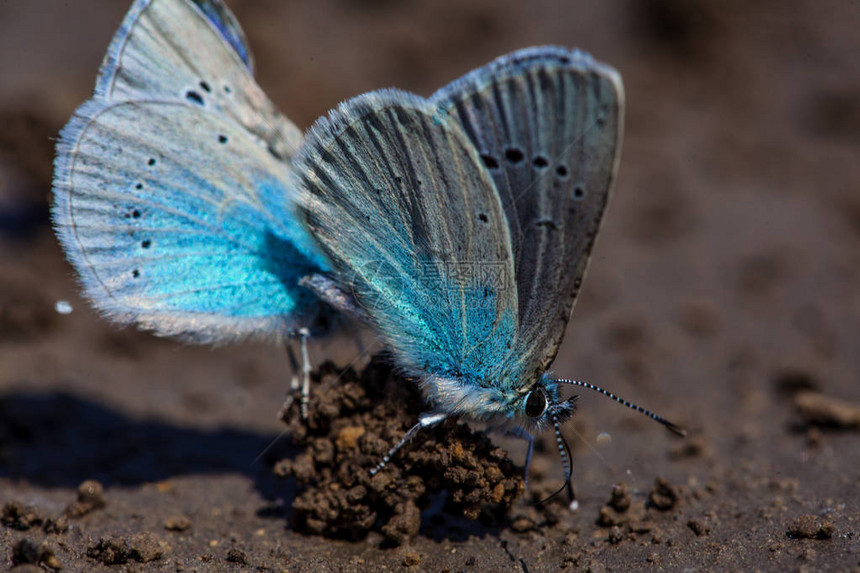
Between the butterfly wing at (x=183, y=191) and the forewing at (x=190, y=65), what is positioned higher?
the forewing at (x=190, y=65)

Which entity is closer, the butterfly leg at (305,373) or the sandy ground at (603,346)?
the sandy ground at (603,346)

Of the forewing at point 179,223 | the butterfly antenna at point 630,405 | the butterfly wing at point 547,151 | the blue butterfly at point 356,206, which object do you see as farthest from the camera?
the forewing at point 179,223

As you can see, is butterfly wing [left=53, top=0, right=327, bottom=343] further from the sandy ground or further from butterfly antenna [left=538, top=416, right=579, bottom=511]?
butterfly antenna [left=538, top=416, right=579, bottom=511]

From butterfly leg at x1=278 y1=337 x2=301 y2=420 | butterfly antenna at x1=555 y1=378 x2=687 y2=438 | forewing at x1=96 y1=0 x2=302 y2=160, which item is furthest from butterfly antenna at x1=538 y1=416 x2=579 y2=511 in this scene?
forewing at x1=96 y1=0 x2=302 y2=160

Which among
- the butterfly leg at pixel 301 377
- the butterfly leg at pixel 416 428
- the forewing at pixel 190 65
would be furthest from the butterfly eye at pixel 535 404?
the forewing at pixel 190 65

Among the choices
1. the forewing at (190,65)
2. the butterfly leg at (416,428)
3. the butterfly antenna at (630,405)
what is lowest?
the butterfly leg at (416,428)

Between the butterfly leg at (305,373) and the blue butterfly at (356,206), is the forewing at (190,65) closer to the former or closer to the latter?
the blue butterfly at (356,206)

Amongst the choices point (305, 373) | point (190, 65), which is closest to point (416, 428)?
point (305, 373)
